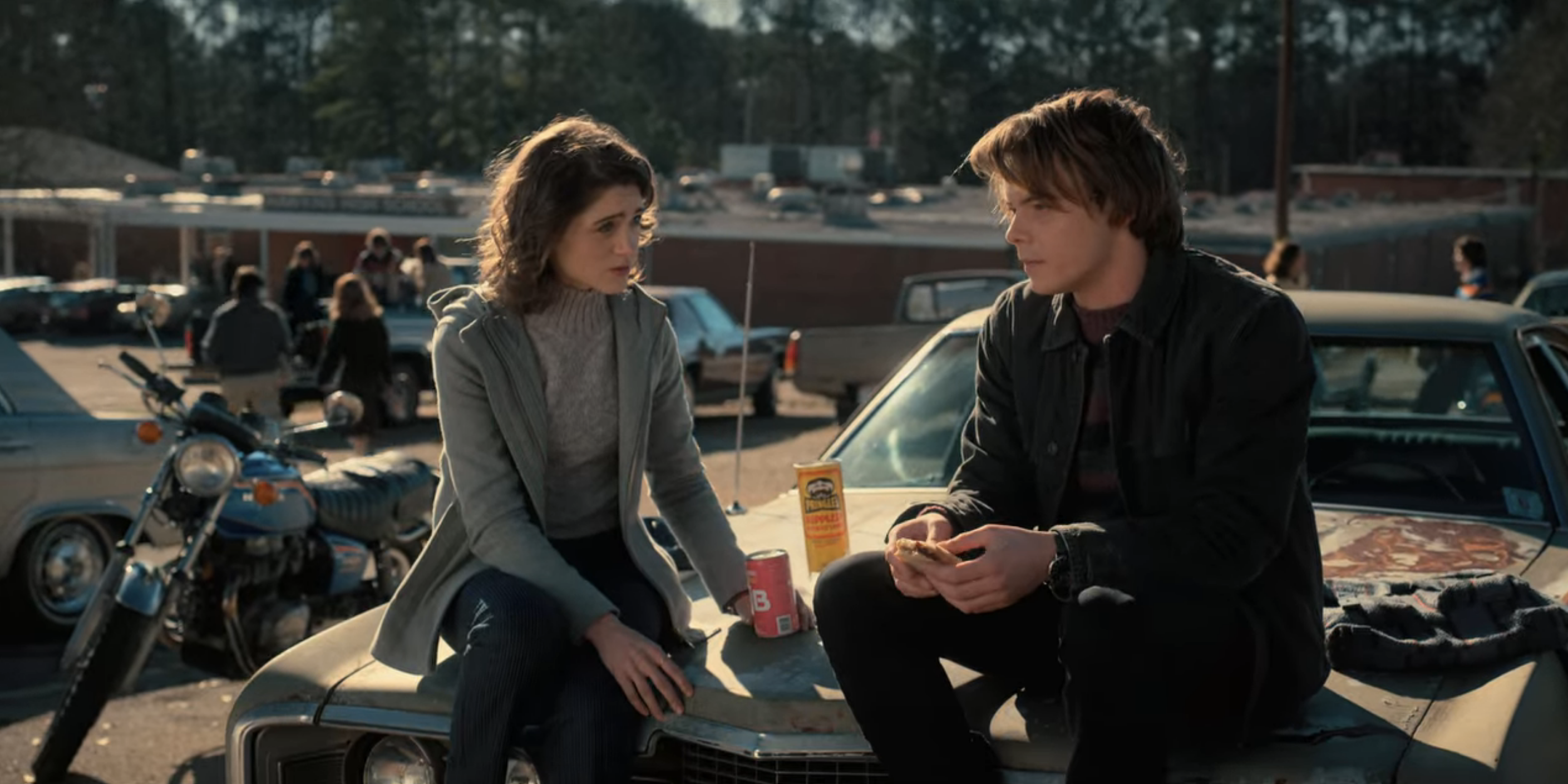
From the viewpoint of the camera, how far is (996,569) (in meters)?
3.18

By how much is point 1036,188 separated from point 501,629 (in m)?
1.23

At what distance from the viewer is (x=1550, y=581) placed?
425cm

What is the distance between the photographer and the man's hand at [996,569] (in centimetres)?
318

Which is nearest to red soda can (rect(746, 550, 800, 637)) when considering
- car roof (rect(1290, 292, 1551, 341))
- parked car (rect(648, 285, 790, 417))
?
car roof (rect(1290, 292, 1551, 341))

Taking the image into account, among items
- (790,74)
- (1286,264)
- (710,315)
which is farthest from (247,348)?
(790,74)

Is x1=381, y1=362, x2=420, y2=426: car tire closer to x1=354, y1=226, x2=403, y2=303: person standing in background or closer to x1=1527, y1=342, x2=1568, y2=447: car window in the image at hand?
x1=354, y1=226, x2=403, y2=303: person standing in background

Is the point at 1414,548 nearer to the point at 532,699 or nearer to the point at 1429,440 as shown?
the point at 1429,440

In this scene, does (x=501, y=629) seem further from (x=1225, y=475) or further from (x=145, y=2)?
(x=145, y=2)

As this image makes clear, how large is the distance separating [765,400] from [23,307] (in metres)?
27.0

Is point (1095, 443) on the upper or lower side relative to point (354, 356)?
upper

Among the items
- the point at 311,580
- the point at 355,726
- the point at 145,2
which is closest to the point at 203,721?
the point at 311,580

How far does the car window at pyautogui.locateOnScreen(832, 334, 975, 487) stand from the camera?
5180 millimetres

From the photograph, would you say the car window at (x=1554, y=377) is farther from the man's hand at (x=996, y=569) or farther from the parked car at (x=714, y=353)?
the parked car at (x=714, y=353)

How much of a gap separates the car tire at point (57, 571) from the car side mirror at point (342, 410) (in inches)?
94.5
